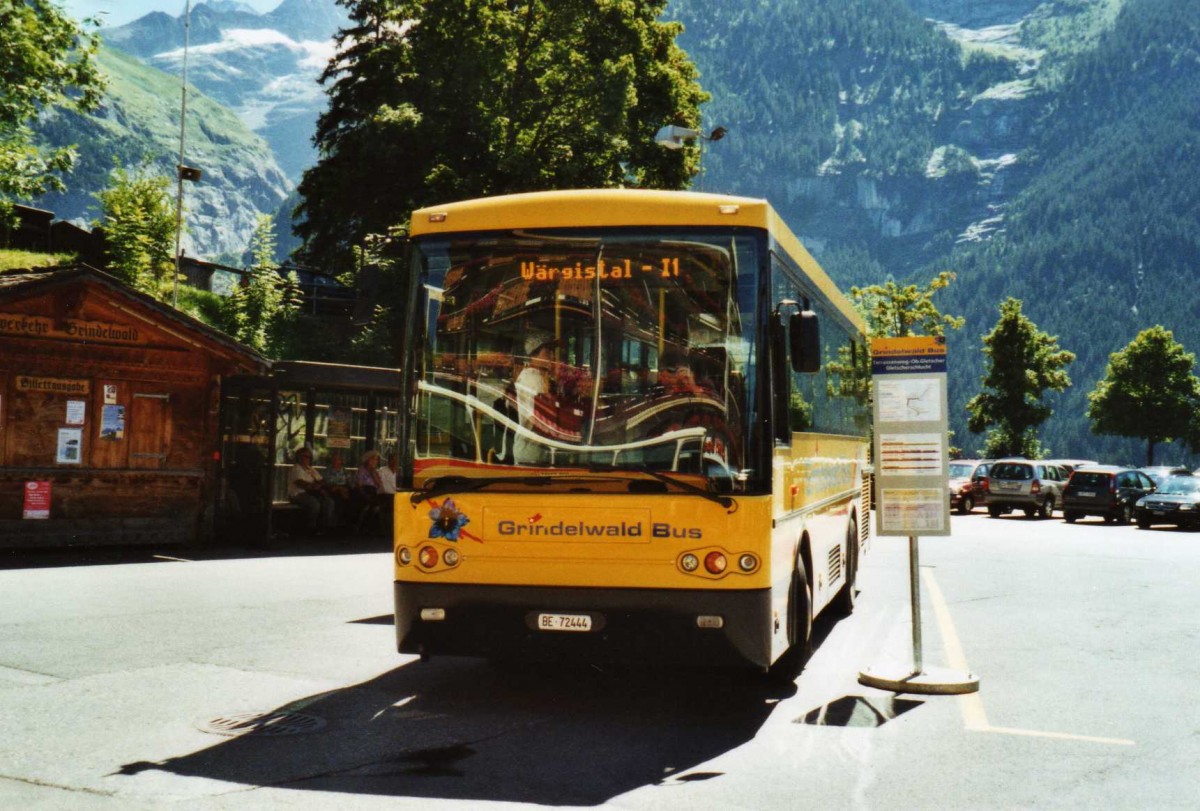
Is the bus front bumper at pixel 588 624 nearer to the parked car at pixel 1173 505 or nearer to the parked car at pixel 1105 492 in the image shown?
the parked car at pixel 1173 505

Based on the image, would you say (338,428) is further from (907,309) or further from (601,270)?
(907,309)

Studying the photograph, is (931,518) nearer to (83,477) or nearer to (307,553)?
(307,553)

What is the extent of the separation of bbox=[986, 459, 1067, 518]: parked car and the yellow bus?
103 ft

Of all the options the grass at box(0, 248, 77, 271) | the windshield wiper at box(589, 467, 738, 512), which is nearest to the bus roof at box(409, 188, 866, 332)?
the windshield wiper at box(589, 467, 738, 512)

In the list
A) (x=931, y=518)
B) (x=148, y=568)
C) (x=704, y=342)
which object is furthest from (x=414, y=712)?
(x=148, y=568)

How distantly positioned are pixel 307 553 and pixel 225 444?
7.61 feet

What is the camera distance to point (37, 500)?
17.4 metres

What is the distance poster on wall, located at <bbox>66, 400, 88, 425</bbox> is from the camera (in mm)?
17859

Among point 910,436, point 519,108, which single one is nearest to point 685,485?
point 910,436

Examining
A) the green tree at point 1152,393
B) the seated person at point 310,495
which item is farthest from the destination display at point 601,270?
the green tree at point 1152,393

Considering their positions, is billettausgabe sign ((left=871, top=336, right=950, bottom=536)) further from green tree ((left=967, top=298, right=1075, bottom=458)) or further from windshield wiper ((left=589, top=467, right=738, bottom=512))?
green tree ((left=967, top=298, right=1075, bottom=458))

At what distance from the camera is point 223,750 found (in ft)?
21.3

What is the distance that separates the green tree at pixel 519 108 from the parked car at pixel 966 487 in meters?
13.0

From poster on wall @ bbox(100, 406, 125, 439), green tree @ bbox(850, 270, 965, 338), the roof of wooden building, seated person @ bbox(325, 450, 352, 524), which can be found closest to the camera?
the roof of wooden building
